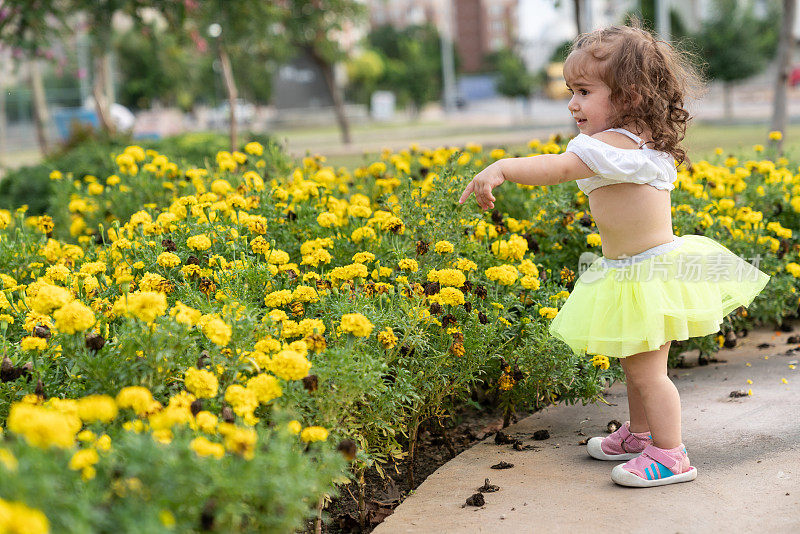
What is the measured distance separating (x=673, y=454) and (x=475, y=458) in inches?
29.5

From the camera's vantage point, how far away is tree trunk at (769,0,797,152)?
925 cm

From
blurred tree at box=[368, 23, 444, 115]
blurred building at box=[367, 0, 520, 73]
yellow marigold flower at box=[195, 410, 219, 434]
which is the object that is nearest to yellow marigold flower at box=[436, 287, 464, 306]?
yellow marigold flower at box=[195, 410, 219, 434]

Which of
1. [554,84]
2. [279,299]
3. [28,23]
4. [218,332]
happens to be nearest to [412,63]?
[554,84]

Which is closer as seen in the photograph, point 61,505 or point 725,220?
point 61,505

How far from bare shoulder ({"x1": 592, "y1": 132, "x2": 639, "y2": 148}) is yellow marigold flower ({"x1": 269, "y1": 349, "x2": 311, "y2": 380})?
1.29 m

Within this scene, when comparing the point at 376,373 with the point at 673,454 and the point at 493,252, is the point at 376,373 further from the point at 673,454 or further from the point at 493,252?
the point at 493,252

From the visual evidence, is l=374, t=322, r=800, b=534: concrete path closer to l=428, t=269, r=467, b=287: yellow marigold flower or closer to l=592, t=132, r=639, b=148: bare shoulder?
l=428, t=269, r=467, b=287: yellow marigold flower

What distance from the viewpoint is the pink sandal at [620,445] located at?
2934 mm

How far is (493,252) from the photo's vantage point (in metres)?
3.71

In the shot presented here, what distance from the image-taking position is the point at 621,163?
8.64ft

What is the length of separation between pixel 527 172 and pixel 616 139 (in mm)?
372

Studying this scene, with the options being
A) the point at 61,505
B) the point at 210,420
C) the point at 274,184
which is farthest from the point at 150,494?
the point at 274,184

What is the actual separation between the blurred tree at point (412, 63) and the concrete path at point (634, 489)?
4301cm

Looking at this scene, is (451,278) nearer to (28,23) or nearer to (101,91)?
(28,23)
